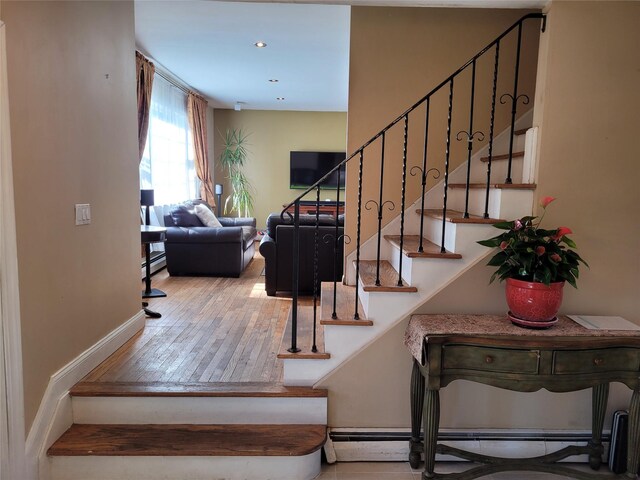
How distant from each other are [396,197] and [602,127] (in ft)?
4.68

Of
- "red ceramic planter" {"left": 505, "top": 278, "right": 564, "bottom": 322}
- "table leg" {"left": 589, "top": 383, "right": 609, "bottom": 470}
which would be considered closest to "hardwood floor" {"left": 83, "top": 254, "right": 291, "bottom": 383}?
"red ceramic planter" {"left": 505, "top": 278, "right": 564, "bottom": 322}

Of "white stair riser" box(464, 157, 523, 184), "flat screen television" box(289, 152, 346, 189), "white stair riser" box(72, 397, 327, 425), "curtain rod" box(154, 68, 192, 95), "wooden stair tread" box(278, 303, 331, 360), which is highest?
"curtain rod" box(154, 68, 192, 95)

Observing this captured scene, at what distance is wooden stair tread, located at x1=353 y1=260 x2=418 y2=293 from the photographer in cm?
227

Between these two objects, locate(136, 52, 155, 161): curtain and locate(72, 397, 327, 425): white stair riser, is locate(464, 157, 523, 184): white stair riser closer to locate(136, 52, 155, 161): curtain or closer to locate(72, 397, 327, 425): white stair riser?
locate(72, 397, 327, 425): white stair riser

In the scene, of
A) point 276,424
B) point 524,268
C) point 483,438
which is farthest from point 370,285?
point 483,438

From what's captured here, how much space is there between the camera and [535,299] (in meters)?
1.96

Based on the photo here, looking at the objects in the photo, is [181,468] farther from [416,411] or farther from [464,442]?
[464,442]

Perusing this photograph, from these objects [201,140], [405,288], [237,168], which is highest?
[201,140]

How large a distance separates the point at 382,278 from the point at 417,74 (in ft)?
5.50

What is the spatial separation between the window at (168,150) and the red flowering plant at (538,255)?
4.70 meters

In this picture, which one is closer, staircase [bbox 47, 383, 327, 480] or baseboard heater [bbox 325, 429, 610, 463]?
staircase [bbox 47, 383, 327, 480]

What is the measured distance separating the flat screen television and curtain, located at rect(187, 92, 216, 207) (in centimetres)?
174

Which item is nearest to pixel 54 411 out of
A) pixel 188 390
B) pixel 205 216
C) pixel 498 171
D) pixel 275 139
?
pixel 188 390

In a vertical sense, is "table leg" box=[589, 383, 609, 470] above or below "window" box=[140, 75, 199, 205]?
below
